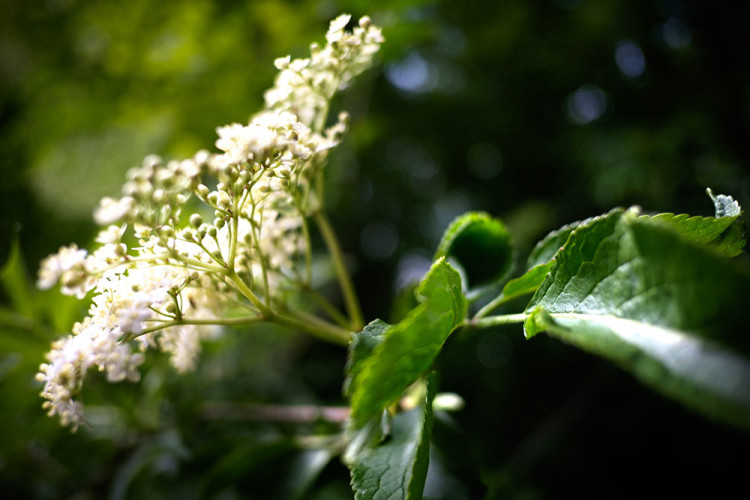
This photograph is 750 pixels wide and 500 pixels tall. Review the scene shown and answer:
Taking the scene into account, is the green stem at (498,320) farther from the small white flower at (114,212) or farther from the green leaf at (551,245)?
the small white flower at (114,212)

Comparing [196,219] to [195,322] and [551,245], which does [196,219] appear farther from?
[551,245]

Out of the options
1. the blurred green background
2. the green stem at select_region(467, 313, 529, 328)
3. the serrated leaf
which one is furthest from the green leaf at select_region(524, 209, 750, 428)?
the blurred green background

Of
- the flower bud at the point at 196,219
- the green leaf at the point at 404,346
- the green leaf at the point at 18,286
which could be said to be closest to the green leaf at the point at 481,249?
the green leaf at the point at 404,346

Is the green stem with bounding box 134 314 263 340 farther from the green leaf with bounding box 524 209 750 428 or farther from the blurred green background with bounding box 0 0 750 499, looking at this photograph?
the blurred green background with bounding box 0 0 750 499

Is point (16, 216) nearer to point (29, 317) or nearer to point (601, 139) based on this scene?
point (29, 317)

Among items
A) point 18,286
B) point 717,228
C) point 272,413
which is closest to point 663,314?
point 717,228

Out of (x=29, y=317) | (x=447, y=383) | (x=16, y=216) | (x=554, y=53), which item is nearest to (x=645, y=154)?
(x=554, y=53)
